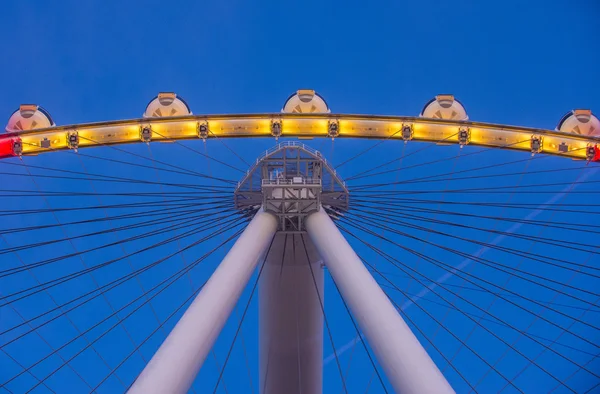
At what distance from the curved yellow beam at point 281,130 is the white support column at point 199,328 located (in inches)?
300

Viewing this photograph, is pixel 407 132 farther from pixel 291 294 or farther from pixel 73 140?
pixel 73 140

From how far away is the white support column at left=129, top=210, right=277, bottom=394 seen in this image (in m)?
11.3

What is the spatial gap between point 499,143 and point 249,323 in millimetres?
36357

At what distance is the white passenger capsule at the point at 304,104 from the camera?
78.6 ft

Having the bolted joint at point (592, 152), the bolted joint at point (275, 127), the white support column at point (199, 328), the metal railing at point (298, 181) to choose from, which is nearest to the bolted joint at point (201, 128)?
the bolted joint at point (275, 127)

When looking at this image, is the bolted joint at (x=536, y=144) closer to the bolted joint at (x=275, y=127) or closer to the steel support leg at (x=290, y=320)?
the steel support leg at (x=290, y=320)

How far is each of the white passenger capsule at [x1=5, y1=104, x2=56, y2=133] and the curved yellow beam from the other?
1.52 feet

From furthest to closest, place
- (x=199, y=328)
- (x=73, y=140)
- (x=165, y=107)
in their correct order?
(x=165, y=107)
(x=73, y=140)
(x=199, y=328)

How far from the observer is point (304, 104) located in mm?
24000

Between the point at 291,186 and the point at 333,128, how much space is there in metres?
4.88

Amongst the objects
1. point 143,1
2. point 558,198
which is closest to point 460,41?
point 558,198

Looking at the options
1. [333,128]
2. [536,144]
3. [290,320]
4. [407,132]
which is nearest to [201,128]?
[333,128]

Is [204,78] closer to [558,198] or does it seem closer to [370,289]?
[558,198]

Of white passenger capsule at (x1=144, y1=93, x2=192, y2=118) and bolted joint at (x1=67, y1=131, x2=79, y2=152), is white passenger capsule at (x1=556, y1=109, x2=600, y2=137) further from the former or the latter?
bolted joint at (x1=67, y1=131, x2=79, y2=152)
